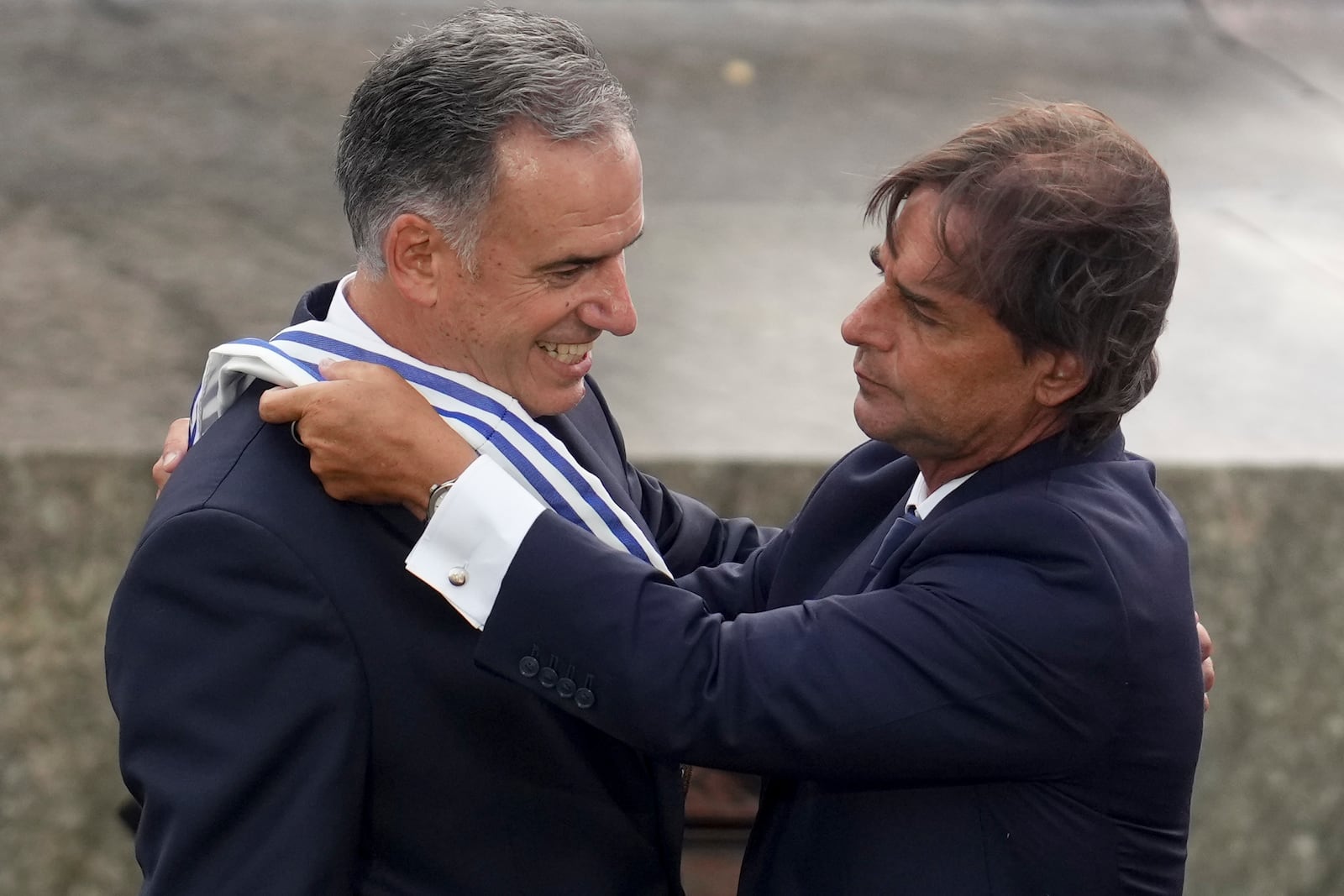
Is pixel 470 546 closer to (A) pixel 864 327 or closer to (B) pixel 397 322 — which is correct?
(B) pixel 397 322

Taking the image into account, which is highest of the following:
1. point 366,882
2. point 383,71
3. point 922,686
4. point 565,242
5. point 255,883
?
point 383,71

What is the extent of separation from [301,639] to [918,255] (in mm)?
768

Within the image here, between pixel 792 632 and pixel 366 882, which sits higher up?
pixel 792 632

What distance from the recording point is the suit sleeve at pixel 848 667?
1.62m

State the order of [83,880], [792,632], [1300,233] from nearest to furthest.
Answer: [792,632], [83,880], [1300,233]

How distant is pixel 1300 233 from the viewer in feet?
14.6

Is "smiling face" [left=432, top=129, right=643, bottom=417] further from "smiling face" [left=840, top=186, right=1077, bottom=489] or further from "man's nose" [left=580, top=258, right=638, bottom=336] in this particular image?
"smiling face" [left=840, top=186, right=1077, bottom=489]

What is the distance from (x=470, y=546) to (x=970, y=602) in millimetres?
524

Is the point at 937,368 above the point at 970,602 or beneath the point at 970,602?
above

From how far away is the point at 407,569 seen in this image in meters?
1.67

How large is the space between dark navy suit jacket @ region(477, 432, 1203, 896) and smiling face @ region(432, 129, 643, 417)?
0.23 m

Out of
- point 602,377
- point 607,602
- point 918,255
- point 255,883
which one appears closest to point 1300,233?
point 602,377

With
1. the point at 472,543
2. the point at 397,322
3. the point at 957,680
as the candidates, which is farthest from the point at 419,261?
the point at 957,680

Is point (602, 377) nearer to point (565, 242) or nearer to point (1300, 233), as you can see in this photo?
point (565, 242)
